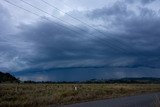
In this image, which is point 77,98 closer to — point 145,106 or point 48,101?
point 48,101

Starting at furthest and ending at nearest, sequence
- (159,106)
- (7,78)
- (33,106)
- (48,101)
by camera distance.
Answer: (7,78)
(48,101)
(33,106)
(159,106)

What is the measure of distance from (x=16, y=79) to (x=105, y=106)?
115079mm

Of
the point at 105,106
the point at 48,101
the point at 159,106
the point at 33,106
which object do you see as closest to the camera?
the point at 159,106

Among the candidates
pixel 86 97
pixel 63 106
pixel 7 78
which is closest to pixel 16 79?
pixel 7 78

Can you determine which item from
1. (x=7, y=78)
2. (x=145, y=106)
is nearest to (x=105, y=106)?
(x=145, y=106)

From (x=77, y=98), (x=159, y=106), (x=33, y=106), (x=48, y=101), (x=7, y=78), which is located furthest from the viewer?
(x=7, y=78)

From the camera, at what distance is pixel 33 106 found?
20.5 meters

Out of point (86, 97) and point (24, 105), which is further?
point (86, 97)

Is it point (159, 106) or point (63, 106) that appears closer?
point (159, 106)

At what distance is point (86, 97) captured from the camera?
28.9 meters

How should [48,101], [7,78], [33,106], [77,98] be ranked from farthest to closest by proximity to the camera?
1. [7,78]
2. [77,98]
3. [48,101]
4. [33,106]

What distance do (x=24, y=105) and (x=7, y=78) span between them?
10984 centimetres

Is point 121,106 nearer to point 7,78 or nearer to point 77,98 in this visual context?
point 77,98

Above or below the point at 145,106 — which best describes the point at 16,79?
above
